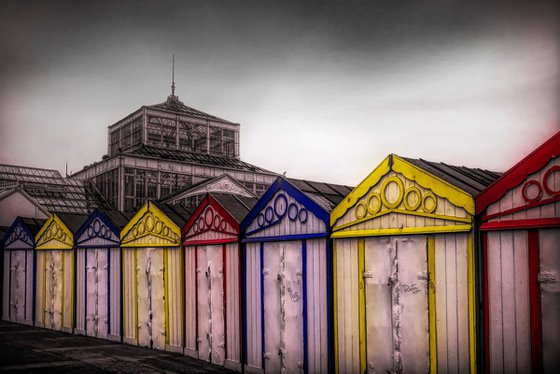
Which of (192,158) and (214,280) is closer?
(214,280)

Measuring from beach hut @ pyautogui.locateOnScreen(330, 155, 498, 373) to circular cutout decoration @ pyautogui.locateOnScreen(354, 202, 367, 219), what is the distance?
0.05ft

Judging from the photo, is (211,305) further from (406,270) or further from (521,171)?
(521,171)

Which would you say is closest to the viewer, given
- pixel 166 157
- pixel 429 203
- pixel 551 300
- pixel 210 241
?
pixel 551 300

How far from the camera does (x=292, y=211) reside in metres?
10.1

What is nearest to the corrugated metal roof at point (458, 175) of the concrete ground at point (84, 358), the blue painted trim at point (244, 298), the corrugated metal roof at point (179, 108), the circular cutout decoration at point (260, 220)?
the circular cutout decoration at point (260, 220)

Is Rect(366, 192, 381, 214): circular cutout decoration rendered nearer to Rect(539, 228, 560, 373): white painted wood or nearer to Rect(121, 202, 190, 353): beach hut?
Rect(539, 228, 560, 373): white painted wood

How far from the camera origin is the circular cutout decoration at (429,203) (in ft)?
25.5

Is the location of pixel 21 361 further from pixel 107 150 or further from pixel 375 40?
pixel 107 150

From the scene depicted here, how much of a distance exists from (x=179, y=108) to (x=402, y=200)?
124 ft

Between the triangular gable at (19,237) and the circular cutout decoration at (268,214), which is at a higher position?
the circular cutout decoration at (268,214)

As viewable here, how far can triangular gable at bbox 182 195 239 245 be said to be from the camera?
38.1 ft

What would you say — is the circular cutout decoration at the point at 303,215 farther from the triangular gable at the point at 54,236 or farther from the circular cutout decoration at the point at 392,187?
the triangular gable at the point at 54,236

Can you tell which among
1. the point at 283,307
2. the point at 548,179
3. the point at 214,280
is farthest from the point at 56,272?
the point at 548,179

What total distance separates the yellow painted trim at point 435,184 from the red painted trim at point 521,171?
0.17 metres
